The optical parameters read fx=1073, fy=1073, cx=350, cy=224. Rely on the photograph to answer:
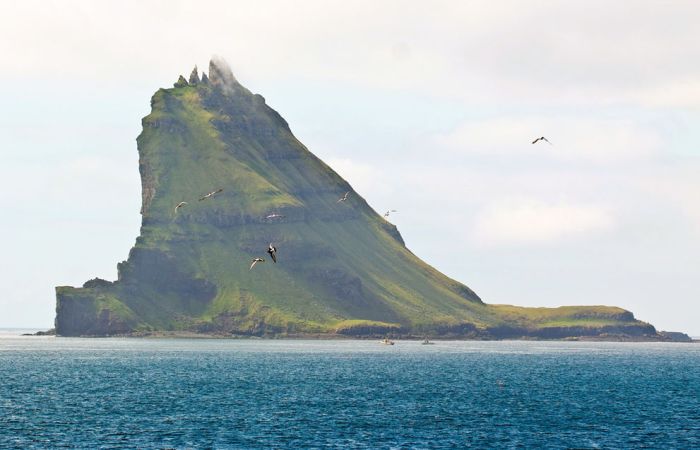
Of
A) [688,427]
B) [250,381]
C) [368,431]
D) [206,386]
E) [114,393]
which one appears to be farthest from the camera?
[250,381]

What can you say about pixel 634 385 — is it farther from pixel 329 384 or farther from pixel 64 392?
pixel 64 392

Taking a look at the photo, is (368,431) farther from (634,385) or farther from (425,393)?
(634,385)

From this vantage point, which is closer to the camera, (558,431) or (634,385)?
(558,431)

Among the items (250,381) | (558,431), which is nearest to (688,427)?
(558,431)

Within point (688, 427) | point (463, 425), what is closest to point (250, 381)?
point (463, 425)

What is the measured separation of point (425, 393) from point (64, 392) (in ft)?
182

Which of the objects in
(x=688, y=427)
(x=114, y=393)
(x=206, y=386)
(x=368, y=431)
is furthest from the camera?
(x=206, y=386)

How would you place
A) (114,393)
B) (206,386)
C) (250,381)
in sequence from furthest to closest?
(250,381)
(206,386)
(114,393)

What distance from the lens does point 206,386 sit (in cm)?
17788

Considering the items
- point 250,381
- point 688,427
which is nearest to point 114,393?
point 250,381

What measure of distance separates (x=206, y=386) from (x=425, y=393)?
122 ft

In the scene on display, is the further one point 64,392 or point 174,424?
point 64,392

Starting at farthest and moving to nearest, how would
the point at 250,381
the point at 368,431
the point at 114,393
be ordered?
the point at 250,381 → the point at 114,393 → the point at 368,431

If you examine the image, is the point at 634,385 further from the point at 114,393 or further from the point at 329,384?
the point at 114,393
